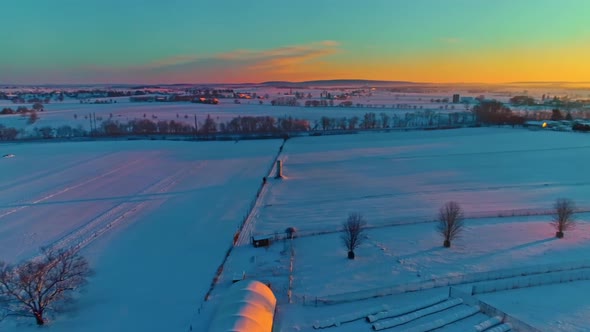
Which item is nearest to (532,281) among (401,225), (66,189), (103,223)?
(401,225)

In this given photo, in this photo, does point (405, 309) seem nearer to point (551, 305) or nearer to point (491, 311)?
point (491, 311)

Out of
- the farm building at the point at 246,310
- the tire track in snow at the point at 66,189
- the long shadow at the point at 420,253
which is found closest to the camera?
the farm building at the point at 246,310

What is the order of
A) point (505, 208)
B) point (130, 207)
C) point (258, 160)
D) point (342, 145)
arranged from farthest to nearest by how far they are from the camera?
point (342, 145), point (258, 160), point (130, 207), point (505, 208)

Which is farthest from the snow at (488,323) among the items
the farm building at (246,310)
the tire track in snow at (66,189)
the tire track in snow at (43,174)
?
the tire track in snow at (43,174)

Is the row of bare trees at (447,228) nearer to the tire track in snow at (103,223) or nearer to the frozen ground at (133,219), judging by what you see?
the frozen ground at (133,219)

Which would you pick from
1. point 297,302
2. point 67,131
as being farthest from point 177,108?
point 297,302

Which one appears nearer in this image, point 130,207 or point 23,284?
point 23,284

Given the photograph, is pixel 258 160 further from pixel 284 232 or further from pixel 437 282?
pixel 437 282
